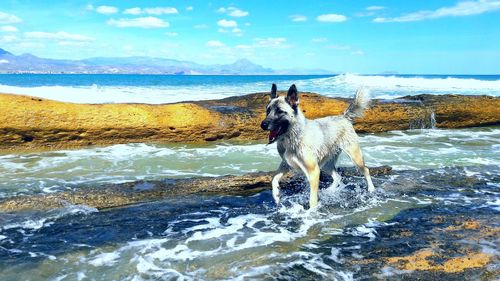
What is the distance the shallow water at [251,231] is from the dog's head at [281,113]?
135cm

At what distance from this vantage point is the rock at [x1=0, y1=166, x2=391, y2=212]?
6.79m

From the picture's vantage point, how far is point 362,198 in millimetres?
7715

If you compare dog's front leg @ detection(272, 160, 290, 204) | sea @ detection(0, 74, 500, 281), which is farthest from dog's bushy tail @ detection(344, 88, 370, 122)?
dog's front leg @ detection(272, 160, 290, 204)

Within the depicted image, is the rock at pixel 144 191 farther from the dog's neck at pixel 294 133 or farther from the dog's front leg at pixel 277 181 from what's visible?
the dog's neck at pixel 294 133

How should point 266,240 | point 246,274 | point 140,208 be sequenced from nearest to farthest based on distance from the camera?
1. point 246,274
2. point 266,240
3. point 140,208

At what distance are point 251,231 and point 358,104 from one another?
4067mm

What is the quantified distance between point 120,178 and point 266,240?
505 cm

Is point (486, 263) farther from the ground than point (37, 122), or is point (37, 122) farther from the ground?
point (37, 122)

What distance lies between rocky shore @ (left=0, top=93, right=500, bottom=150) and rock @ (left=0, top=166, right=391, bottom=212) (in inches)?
238

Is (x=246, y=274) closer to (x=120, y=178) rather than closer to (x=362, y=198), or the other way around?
(x=362, y=198)

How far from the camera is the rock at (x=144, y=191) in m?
6.79

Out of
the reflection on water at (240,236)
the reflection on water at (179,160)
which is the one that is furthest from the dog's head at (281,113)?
the reflection on water at (179,160)

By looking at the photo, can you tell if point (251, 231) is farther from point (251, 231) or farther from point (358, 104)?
point (358, 104)

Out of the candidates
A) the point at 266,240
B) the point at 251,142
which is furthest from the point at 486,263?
the point at 251,142
